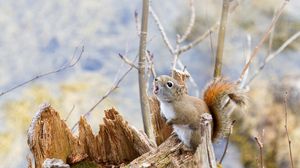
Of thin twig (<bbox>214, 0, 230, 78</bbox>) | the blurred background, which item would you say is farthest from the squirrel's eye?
the blurred background

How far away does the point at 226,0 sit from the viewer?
1.70 metres

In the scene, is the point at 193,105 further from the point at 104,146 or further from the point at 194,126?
the point at 104,146

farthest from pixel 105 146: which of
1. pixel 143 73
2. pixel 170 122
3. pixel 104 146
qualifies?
pixel 143 73

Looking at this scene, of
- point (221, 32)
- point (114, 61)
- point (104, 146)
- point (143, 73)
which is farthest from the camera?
point (114, 61)

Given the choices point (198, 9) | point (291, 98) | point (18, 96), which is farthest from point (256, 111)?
point (18, 96)

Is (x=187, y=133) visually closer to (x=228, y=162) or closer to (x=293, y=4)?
(x=228, y=162)

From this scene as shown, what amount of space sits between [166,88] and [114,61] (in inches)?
49.7

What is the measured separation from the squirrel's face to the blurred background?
2.52ft

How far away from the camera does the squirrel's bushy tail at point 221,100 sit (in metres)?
1.32

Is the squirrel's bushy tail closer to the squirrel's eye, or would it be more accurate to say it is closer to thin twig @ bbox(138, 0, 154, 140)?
the squirrel's eye

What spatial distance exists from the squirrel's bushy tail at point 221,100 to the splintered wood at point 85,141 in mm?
169

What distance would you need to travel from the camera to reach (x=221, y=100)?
1.32 metres

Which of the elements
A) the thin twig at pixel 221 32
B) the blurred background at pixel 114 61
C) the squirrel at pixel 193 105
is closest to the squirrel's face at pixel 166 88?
the squirrel at pixel 193 105

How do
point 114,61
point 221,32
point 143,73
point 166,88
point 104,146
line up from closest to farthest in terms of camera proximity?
point 166,88 → point 104,146 → point 143,73 → point 221,32 → point 114,61
